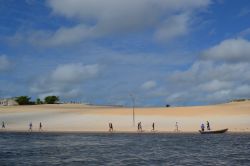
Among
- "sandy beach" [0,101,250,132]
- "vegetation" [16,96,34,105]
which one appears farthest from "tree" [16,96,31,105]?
"sandy beach" [0,101,250,132]

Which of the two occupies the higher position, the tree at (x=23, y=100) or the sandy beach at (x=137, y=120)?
the tree at (x=23, y=100)

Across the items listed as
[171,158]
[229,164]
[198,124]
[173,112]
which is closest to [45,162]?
[171,158]

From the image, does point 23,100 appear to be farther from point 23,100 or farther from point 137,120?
point 137,120

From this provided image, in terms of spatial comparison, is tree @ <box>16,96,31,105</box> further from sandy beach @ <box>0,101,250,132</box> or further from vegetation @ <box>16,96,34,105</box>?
sandy beach @ <box>0,101,250,132</box>

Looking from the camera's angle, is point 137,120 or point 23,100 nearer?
point 137,120

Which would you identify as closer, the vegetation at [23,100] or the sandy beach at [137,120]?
the sandy beach at [137,120]

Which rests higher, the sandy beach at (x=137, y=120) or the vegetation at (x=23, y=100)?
the vegetation at (x=23, y=100)

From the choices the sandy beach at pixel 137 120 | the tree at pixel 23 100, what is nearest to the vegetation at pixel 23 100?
the tree at pixel 23 100

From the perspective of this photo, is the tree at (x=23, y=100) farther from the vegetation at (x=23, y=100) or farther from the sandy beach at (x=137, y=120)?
the sandy beach at (x=137, y=120)

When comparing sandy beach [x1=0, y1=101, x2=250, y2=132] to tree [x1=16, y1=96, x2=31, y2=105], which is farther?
tree [x1=16, y1=96, x2=31, y2=105]

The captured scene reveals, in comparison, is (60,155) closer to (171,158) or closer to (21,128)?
(171,158)

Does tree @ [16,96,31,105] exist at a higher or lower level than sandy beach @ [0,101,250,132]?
higher

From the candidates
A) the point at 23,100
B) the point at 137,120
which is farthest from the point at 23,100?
the point at 137,120

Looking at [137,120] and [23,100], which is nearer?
[137,120]
